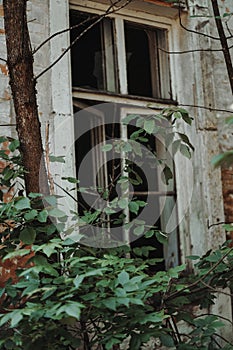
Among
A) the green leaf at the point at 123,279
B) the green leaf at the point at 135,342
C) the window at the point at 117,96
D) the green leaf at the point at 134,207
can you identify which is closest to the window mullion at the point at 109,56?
the window at the point at 117,96

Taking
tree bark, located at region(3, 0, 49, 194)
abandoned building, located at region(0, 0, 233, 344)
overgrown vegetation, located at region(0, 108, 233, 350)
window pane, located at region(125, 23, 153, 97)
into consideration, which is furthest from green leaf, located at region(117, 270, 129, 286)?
window pane, located at region(125, 23, 153, 97)

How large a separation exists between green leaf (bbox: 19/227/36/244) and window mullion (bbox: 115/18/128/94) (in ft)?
5.44

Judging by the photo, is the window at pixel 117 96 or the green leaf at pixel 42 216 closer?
the green leaf at pixel 42 216

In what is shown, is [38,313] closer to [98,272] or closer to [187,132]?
[98,272]

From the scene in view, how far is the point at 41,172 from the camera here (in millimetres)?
2381

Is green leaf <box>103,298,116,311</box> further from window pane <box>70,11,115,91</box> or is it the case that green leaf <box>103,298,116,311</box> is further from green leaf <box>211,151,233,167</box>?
window pane <box>70,11,115,91</box>

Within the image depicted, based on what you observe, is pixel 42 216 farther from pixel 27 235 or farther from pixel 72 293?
pixel 72 293

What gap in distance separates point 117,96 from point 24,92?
120cm

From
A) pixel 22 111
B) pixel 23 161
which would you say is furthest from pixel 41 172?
pixel 22 111

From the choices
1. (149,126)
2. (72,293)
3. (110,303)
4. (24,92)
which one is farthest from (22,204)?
(149,126)

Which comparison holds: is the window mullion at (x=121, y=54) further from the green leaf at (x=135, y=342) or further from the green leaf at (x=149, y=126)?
the green leaf at (x=135, y=342)

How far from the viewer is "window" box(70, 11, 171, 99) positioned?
3.46m

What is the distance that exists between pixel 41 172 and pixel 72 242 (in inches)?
17.5

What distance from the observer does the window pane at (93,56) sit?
11.3ft
